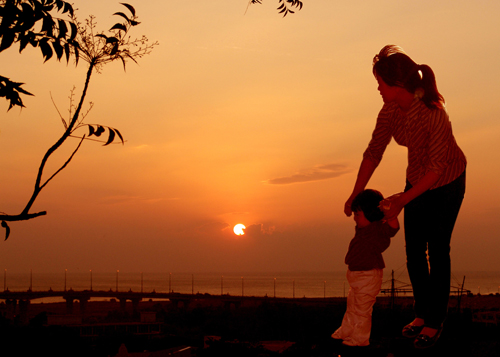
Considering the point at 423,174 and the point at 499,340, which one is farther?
the point at 499,340

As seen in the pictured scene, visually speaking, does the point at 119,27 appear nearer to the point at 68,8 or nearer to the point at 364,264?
the point at 68,8

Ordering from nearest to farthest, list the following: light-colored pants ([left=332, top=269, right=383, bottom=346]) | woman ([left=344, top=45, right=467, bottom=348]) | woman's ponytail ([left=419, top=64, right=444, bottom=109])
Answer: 1. light-colored pants ([left=332, top=269, right=383, bottom=346])
2. woman ([left=344, top=45, right=467, bottom=348])
3. woman's ponytail ([left=419, top=64, right=444, bottom=109])

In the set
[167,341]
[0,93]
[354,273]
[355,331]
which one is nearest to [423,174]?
[354,273]

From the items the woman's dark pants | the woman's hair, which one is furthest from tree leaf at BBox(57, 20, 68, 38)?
the woman's dark pants

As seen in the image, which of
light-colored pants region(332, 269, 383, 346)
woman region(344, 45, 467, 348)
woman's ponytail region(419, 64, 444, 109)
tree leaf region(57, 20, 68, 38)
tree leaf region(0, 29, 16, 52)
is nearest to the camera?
tree leaf region(0, 29, 16, 52)

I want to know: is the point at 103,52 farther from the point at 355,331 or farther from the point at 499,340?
the point at 499,340

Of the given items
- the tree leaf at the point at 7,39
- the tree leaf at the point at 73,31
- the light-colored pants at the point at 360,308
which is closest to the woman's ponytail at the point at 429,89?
the light-colored pants at the point at 360,308

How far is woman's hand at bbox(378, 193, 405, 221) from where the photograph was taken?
15.3 feet

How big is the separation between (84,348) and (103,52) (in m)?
6.61

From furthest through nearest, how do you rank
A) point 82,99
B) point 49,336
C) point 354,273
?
point 49,336 → point 354,273 → point 82,99

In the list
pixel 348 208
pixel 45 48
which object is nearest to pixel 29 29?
pixel 45 48

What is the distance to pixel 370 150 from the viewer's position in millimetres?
A: 5590

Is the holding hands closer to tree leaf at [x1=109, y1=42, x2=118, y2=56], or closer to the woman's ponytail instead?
the woman's ponytail

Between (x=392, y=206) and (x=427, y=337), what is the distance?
1.22 meters
